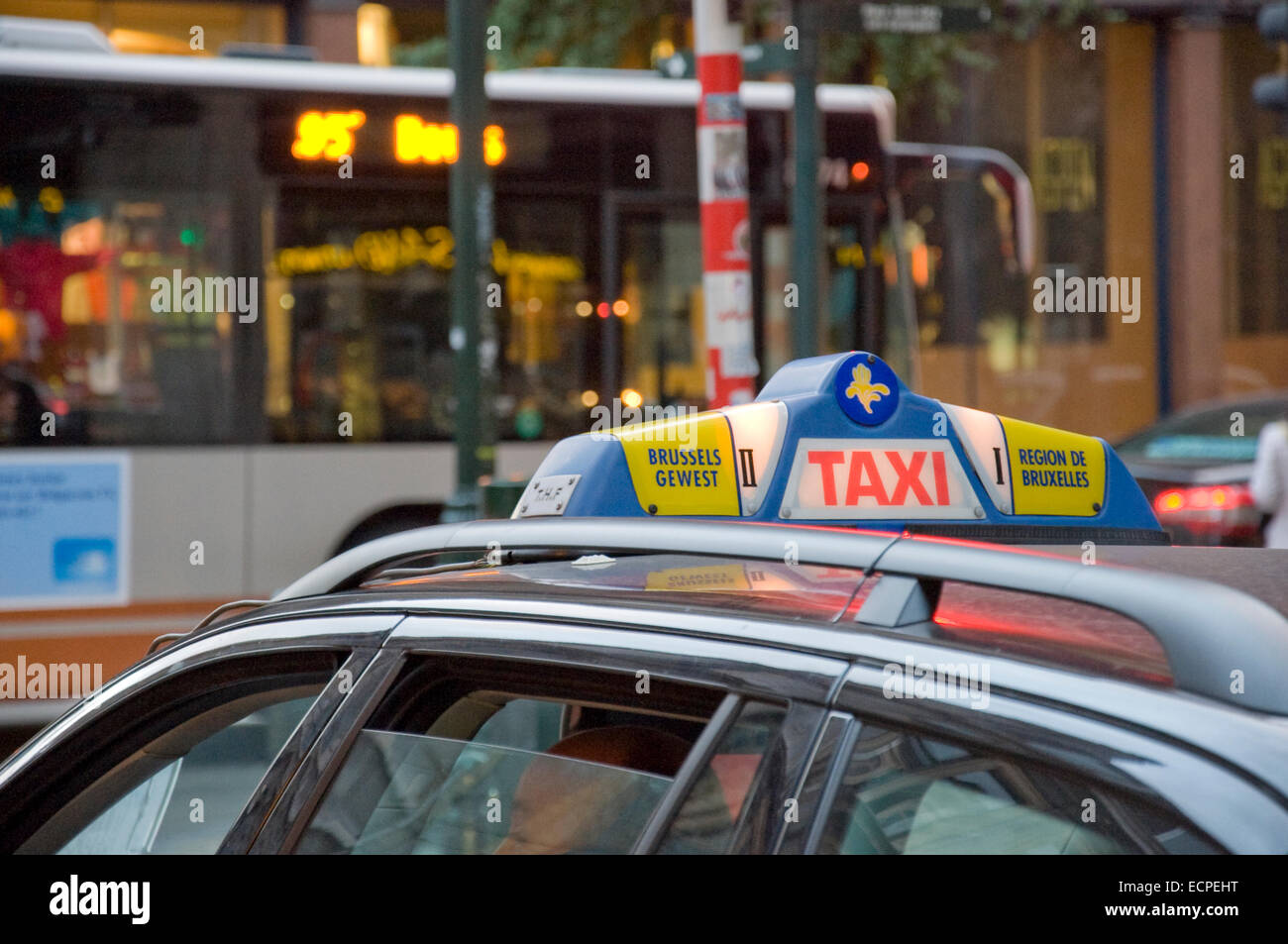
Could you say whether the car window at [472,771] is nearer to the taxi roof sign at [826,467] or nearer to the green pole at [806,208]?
the taxi roof sign at [826,467]

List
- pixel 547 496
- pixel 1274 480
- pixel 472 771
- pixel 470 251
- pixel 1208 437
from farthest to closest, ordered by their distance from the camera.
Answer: pixel 1208 437 → pixel 1274 480 → pixel 470 251 → pixel 547 496 → pixel 472 771

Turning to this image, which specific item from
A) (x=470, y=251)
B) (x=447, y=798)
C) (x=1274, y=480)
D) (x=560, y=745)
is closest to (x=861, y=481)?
(x=560, y=745)

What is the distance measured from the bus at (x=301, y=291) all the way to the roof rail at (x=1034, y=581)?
549cm

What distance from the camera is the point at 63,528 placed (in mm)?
7273

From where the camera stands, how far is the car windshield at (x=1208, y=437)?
26.4ft

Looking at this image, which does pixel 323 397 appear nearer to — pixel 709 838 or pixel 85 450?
pixel 85 450

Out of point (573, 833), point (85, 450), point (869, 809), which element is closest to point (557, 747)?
point (573, 833)

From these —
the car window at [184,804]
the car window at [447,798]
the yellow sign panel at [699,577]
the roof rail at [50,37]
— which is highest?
the roof rail at [50,37]

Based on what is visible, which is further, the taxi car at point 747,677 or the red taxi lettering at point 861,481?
the red taxi lettering at point 861,481

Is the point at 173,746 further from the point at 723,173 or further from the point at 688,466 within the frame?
the point at 723,173

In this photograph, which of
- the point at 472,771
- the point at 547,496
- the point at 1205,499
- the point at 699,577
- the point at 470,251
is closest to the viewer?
the point at 699,577

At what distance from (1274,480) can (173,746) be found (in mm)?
5924

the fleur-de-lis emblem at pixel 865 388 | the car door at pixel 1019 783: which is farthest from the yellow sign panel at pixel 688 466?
the car door at pixel 1019 783
